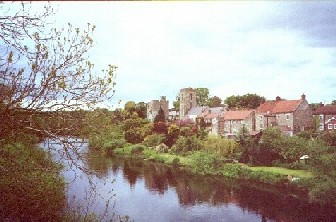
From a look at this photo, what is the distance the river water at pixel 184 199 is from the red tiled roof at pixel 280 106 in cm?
319

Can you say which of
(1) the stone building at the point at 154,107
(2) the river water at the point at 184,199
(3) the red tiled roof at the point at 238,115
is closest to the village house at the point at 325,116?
(2) the river water at the point at 184,199

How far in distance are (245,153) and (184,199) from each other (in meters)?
4.63

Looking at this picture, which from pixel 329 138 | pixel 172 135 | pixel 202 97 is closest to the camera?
pixel 329 138

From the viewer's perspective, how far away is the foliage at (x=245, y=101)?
22.7 meters

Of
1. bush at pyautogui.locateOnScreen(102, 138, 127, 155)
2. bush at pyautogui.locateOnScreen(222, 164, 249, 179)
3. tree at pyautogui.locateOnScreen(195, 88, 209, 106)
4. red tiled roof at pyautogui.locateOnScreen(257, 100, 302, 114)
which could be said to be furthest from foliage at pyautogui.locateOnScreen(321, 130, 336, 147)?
tree at pyautogui.locateOnScreen(195, 88, 209, 106)

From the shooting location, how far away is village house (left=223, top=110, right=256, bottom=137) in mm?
16938

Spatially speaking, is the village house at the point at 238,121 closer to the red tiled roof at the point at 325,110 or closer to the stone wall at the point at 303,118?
the stone wall at the point at 303,118

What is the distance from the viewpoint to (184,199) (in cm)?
1218

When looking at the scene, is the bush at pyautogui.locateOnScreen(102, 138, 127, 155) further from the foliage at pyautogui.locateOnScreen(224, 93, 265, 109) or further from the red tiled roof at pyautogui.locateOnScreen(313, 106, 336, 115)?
the red tiled roof at pyautogui.locateOnScreen(313, 106, 336, 115)

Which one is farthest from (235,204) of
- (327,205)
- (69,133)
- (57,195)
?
(69,133)

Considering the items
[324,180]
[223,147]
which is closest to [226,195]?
[324,180]

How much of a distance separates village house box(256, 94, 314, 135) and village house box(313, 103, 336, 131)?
370mm

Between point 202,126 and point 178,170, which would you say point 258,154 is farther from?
point 202,126

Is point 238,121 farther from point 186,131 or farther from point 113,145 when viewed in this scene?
point 113,145
